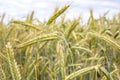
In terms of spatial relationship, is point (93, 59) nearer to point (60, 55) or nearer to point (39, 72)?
point (39, 72)

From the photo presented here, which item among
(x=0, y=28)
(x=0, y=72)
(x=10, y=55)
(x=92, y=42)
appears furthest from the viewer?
(x=0, y=28)

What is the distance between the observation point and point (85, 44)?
351cm

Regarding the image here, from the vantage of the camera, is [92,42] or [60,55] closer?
[60,55]

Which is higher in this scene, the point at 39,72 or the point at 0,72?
the point at 0,72

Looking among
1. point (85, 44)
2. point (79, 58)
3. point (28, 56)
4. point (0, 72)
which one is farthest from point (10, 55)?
point (85, 44)

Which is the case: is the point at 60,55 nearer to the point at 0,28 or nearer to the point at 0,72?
the point at 0,72

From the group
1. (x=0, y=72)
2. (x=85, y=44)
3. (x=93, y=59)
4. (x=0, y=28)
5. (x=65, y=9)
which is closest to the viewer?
(x=0, y=72)

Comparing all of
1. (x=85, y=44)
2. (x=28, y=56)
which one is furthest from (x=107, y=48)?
(x=28, y=56)

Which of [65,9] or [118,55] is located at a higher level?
[65,9]

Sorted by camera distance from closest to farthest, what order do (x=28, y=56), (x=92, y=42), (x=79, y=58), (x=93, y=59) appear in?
(x=28, y=56) → (x=93, y=59) → (x=79, y=58) → (x=92, y=42)

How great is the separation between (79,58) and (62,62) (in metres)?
1.54

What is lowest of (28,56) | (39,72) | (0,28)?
(39,72)

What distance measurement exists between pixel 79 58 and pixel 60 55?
4.93ft

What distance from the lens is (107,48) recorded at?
3029 millimetres
